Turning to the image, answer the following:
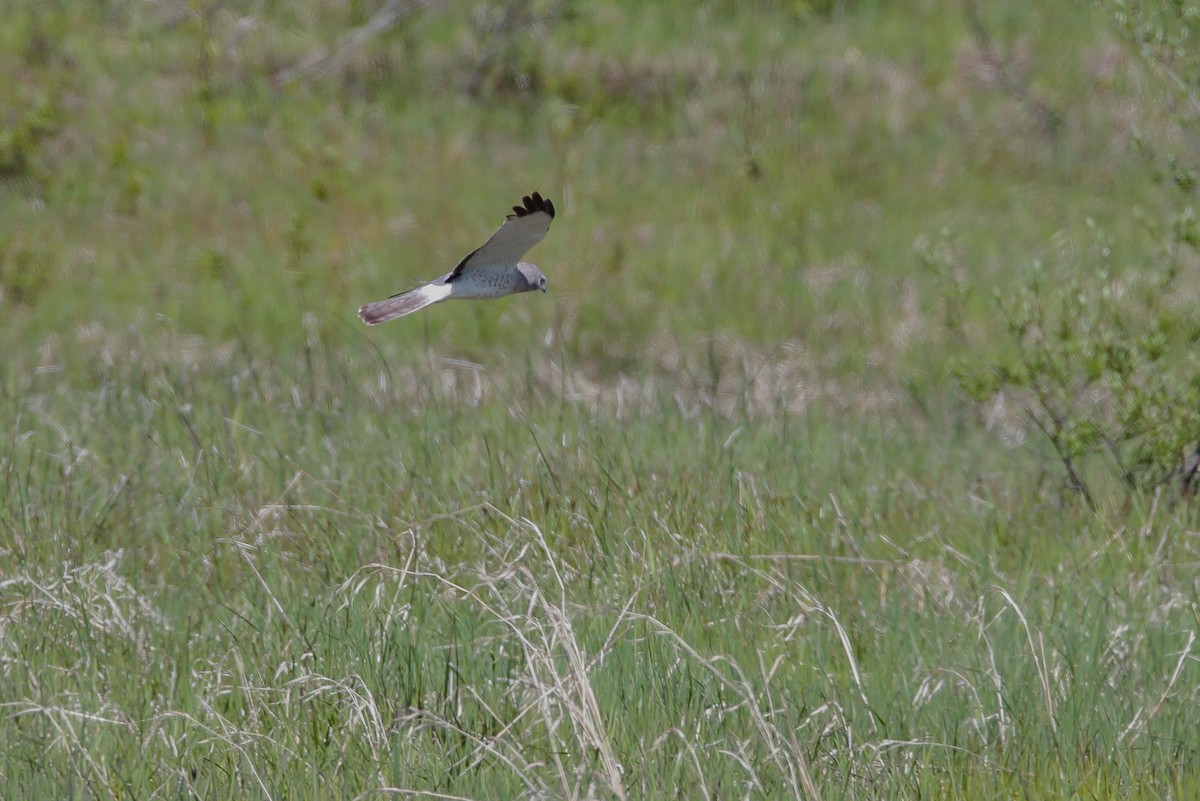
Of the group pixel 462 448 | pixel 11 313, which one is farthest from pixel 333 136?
pixel 462 448

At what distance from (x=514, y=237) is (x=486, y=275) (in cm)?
29

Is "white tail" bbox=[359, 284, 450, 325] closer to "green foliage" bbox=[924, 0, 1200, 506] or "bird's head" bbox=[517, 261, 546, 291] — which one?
"bird's head" bbox=[517, 261, 546, 291]

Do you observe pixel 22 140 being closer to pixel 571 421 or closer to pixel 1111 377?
pixel 571 421

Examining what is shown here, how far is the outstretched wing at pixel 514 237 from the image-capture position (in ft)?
13.0

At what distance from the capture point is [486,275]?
14.6ft

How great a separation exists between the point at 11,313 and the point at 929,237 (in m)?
6.26

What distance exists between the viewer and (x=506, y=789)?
9.73 ft

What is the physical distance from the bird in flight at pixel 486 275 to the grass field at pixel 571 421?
0.49 m

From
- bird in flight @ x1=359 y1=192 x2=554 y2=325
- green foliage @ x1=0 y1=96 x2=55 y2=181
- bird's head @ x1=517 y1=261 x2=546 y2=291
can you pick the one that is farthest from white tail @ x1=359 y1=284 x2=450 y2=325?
green foliage @ x1=0 y1=96 x2=55 y2=181

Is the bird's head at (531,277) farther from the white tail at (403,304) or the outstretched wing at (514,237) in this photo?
the white tail at (403,304)

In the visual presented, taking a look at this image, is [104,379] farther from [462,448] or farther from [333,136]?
[333,136]

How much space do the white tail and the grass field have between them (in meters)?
0.52

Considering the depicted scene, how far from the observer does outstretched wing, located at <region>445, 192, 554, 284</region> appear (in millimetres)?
3963

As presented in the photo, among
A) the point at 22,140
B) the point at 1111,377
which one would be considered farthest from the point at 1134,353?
the point at 22,140
